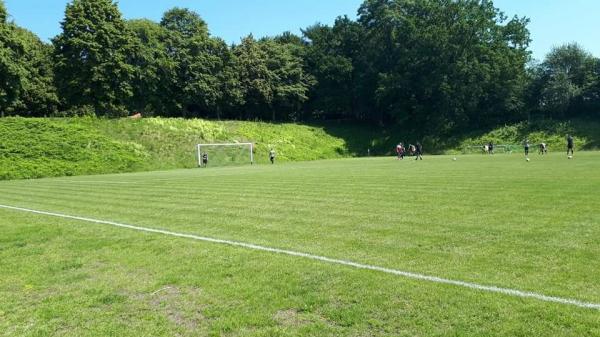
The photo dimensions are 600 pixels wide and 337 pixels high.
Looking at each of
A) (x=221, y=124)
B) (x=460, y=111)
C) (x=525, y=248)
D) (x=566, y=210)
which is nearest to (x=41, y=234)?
(x=525, y=248)

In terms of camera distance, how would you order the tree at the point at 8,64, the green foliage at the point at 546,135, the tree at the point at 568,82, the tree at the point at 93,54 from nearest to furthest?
the tree at the point at 8,64 → the tree at the point at 93,54 → the green foliage at the point at 546,135 → the tree at the point at 568,82

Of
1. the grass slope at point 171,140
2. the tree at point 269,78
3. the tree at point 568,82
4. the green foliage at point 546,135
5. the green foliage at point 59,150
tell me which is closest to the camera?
the green foliage at point 59,150

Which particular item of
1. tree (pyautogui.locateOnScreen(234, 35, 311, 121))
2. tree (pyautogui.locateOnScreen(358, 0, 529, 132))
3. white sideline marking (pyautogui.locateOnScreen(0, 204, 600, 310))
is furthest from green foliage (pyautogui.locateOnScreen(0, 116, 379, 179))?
white sideline marking (pyautogui.locateOnScreen(0, 204, 600, 310))

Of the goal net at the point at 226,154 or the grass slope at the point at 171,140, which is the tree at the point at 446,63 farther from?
the goal net at the point at 226,154

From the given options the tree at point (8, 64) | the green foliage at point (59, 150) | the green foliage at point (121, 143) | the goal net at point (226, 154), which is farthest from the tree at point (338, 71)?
the tree at point (8, 64)

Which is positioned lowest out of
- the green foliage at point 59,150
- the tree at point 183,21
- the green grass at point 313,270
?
the green grass at point 313,270

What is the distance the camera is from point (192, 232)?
413 inches

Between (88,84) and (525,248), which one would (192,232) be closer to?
(525,248)

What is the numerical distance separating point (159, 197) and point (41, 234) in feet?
22.4

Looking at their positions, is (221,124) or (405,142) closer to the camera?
(221,124)

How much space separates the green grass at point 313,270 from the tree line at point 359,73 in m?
47.1

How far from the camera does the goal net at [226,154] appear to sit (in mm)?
50022

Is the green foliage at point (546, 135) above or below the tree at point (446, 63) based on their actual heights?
below

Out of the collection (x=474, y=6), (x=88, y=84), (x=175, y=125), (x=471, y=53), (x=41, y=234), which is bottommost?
(x=41, y=234)
